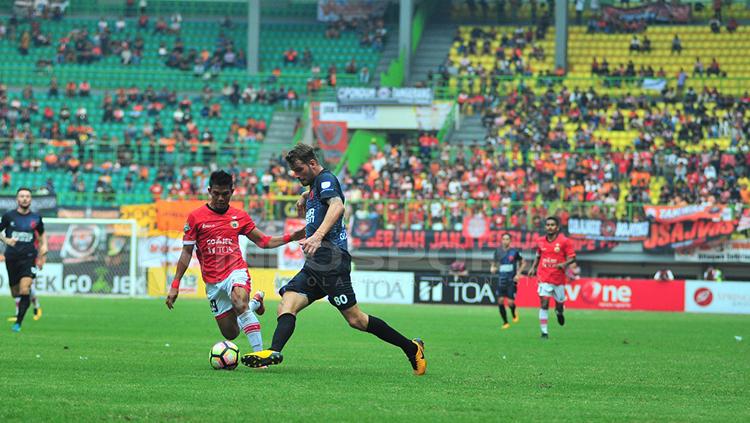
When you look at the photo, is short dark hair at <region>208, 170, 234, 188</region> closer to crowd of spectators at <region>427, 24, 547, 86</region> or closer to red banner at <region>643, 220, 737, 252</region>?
red banner at <region>643, 220, 737, 252</region>

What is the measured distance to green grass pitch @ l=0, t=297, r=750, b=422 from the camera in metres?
9.02

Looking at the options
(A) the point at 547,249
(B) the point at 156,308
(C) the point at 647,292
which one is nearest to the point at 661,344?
(A) the point at 547,249

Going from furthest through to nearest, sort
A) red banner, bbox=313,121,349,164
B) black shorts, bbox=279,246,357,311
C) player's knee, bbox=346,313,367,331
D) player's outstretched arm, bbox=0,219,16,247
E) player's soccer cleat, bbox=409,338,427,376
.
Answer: red banner, bbox=313,121,349,164, player's outstretched arm, bbox=0,219,16,247, player's soccer cleat, bbox=409,338,427,376, player's knee, bbox=346,313,367,331, black shorts, bbox=279,246,357,311

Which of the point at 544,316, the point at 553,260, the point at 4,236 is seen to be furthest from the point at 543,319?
the point at 4,236

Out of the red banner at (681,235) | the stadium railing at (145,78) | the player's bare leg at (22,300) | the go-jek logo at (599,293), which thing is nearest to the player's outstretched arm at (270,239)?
the player's bare leg at (22,300)

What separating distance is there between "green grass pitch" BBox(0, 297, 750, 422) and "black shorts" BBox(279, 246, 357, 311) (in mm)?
821

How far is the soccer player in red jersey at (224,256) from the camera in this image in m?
12.6

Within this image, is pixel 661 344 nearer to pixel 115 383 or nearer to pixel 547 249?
pixel 547 249

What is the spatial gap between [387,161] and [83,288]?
13.2m

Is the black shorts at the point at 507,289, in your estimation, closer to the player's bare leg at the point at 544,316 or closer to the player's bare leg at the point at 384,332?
the player's bare leg at the point at 544,316

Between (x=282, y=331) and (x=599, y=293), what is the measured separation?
2778cm

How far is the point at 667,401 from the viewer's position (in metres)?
10.4

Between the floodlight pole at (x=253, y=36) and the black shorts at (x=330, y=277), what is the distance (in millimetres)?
40551

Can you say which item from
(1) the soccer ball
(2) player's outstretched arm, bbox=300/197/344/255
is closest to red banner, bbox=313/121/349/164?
A: (1) the soccer ball
